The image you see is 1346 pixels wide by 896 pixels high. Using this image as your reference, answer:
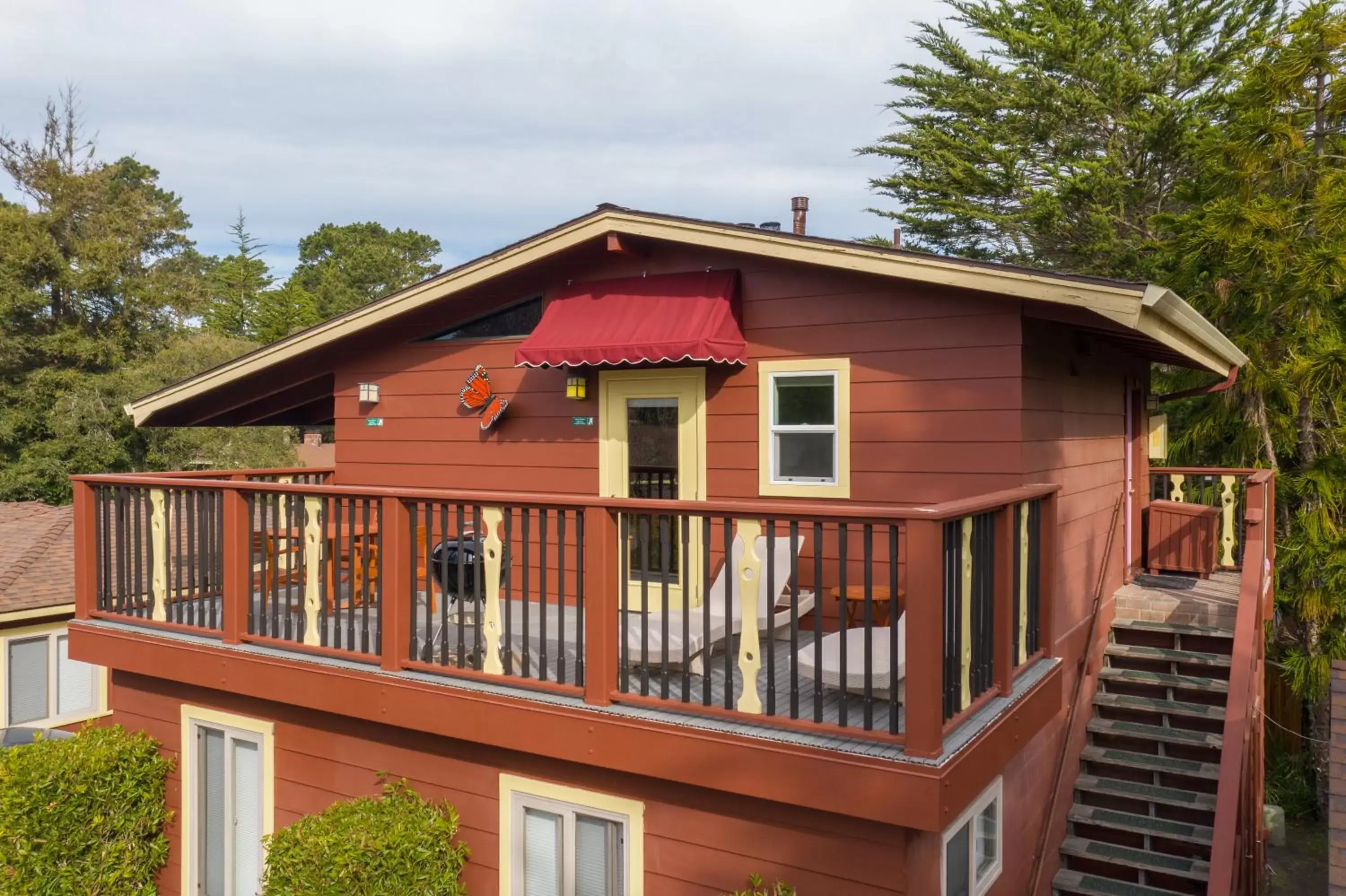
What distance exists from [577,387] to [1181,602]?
18.0 feet

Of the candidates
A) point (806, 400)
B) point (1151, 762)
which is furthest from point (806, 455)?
point (1151, 762)

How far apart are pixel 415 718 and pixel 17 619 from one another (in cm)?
911

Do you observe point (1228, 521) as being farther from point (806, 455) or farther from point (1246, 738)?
point (806, 455)

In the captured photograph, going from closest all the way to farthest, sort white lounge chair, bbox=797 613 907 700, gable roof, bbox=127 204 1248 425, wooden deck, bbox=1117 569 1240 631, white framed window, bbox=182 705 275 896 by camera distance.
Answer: white lounge chair, bbox=797 613 907 700 < gable roof, bbox=127 204 1248 425 < white framed window, bbox=182 705 275 896 < wooden deck, bbox=1117 569 1240 631

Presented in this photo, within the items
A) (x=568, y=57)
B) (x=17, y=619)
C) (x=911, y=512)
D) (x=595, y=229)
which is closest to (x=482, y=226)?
(x=568, y=57)

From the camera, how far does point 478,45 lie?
54.0ft

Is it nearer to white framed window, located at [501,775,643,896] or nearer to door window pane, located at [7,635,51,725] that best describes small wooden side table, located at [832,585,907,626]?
white framed window, located at [501,775,643,896]

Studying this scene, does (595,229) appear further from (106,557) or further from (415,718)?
(106,557)

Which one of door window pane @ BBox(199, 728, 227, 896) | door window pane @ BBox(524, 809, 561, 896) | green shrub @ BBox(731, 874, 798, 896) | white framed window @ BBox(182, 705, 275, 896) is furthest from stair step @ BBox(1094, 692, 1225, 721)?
door window pane @ BBox(199, 728, 227, 896)

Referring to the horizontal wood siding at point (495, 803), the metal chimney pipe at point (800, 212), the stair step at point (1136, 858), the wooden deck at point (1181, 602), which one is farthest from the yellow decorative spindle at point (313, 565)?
the wooden deck at point (1181, 602)

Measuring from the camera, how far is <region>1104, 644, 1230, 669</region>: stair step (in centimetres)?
703

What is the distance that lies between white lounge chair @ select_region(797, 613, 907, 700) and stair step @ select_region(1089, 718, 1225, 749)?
286cm

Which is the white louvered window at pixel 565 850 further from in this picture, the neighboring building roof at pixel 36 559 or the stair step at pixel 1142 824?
the neighboring building roof at pixel 36 559

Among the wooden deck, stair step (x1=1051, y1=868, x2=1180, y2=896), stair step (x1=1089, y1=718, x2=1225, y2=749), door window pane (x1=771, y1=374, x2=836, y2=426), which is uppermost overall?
door window pane (x1=771, y1=374, x2=836, y2=426)
